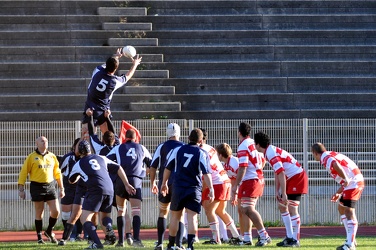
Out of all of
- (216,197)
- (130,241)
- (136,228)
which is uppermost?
(216,197)

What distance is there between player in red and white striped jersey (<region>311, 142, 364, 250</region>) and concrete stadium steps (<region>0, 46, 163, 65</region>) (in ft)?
39.8

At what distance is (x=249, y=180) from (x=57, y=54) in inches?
472

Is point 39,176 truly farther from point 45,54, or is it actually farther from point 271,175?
point 45,54

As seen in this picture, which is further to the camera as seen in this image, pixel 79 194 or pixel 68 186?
pixel 68 186

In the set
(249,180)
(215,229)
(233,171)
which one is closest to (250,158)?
(249,180)

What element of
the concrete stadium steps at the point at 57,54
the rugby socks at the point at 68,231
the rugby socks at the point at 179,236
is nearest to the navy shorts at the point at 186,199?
the rugby socks at the point at 179,236

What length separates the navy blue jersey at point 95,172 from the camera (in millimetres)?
14742

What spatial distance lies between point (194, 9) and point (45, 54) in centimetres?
524

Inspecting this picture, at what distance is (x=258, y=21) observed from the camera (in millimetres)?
28656

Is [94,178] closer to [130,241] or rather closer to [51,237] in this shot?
[130,241]

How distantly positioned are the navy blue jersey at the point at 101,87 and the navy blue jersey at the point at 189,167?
286 cm

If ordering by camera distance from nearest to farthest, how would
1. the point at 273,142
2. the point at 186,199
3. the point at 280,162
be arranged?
the point at 186,199, the point at 280,162, the point at 273,142

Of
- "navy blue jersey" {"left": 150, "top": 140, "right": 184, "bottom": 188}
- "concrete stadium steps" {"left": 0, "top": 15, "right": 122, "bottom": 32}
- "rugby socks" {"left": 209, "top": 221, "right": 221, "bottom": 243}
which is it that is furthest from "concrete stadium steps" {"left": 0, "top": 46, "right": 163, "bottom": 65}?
"navy blue jersey" {"left": 150, "top": 140, "right": 184, "bottom": 188}

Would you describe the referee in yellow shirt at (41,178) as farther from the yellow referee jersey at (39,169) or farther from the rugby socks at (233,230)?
the rugby socks at (233,230)
